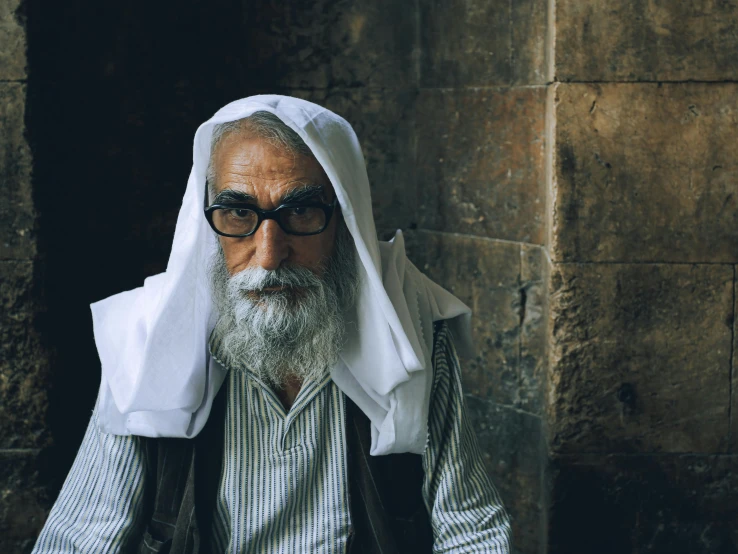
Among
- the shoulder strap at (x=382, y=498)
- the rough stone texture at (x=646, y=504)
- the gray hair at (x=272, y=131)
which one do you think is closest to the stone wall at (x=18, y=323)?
the gray hair at (x=272, y=131)

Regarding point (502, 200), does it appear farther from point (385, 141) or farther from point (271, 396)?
point (271, 396)

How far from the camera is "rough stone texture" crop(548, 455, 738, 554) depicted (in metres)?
3.34

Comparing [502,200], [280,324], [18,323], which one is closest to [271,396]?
[280,324]

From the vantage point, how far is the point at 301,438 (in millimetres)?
2316

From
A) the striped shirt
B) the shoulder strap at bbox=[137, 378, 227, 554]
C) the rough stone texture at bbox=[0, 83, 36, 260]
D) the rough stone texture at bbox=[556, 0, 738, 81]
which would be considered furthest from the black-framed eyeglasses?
the rough stone texture at bbox=[556, 0, 738, 81]

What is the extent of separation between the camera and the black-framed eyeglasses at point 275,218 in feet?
7.41

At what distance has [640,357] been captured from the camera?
3285 mm

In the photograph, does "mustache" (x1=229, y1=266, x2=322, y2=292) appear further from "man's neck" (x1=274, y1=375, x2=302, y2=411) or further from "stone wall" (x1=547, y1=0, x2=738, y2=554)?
"stone wall" (x1=547, y1=0, x2=738, y2=554)

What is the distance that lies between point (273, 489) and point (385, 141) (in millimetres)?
2170

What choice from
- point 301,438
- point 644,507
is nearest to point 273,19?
point 301,438

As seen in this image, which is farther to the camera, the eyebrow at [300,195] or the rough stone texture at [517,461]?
the rough stone texture at [517,461]

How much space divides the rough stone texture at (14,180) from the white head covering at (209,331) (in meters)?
0.97

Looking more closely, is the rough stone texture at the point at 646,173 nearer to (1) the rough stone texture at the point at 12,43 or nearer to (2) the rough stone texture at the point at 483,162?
(2) the rough stone texture at the point at 483,162

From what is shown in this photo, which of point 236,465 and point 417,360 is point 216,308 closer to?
point 236,465
